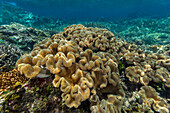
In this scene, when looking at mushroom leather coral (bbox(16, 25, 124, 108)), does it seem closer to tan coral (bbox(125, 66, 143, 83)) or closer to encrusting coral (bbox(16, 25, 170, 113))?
encrusting coral (bbox(16, 25, 170, 113))

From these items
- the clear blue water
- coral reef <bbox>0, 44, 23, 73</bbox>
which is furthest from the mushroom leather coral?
the clear blue water

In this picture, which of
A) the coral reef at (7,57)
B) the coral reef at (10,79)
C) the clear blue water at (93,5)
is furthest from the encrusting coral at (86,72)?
the clear blue water at (93,5)

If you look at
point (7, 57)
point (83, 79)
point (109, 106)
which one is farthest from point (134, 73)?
point (7, 57)

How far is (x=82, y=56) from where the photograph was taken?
2.59 m

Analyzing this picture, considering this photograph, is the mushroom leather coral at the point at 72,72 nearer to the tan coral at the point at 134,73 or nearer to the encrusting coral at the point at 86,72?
the encrusting coral at the point at 86,72

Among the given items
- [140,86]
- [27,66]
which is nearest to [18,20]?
[27,66]

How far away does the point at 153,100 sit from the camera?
2.59 meters

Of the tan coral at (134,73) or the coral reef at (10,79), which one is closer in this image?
the coral reef at (10,79)

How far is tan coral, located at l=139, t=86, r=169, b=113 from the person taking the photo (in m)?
2.40

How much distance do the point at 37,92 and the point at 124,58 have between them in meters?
3.60

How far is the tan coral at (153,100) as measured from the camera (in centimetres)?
240

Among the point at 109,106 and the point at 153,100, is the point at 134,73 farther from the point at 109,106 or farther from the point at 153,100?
the point at 109,106

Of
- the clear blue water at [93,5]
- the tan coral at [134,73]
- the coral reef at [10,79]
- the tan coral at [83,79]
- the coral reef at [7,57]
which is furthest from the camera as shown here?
the clear blue water at [93,5]

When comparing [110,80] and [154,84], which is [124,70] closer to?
[154,84]
